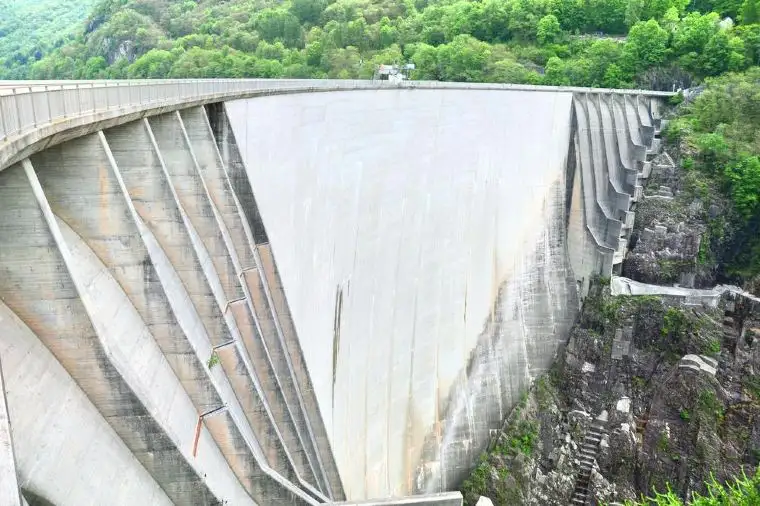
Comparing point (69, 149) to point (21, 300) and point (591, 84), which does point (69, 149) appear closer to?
point (21, 300)

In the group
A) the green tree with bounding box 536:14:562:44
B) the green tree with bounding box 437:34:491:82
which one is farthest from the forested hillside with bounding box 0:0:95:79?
the green tree with bounding box 536:14:562:44

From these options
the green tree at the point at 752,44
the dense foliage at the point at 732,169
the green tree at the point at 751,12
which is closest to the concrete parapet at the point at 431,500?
the dense foliage at the point at 732,169

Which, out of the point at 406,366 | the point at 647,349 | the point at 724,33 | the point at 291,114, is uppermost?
the point at 724,33

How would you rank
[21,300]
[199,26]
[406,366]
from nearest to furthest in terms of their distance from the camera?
1. [21,300]
2. [406,366]
3. [199,26]

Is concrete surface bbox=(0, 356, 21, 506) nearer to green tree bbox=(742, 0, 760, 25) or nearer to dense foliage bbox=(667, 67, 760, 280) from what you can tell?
dense foliage bbox=(667, 67, 760, 280)

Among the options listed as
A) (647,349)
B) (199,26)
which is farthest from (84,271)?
(199,26)

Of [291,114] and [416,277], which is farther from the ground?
[291,114]
